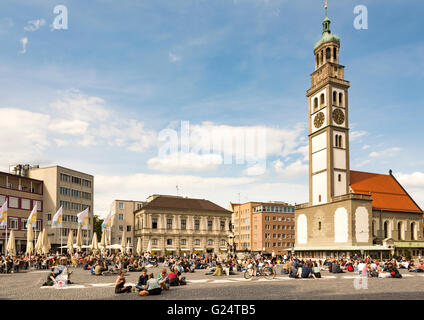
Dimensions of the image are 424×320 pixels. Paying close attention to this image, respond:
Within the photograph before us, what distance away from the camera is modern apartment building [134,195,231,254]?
287ft

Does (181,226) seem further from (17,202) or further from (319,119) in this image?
(319,119)

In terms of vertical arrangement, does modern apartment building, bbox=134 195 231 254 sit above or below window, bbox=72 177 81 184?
below

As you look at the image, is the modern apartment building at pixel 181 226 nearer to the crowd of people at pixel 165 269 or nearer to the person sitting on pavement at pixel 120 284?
the crowd of people at pixel 165 269

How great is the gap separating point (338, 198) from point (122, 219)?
54767mm

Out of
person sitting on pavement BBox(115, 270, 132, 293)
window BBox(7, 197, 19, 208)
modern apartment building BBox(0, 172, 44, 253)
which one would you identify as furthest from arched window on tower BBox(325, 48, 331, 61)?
person sitting on pavement BBox(115, 270, 132, 293)

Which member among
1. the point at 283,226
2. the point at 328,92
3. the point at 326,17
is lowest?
the point at 283,226

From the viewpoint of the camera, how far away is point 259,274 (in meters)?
29.8

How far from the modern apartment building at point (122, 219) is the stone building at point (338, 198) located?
44415 mm

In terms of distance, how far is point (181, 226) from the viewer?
296 feet

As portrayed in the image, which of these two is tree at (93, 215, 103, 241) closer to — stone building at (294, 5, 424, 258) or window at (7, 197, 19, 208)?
window at (7, 197, 19, 208)

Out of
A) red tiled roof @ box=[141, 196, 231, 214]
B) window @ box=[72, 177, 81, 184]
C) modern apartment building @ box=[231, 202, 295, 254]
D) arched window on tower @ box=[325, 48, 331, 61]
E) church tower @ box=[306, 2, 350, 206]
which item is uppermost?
arched window on tower @ box=[325, 48, 331, 61]

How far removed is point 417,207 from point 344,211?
20.4m
